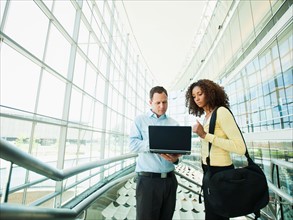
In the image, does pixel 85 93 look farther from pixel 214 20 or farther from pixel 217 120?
pixel 214 20

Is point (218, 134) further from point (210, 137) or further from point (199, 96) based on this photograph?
point (199, 96)

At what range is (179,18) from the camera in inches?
432

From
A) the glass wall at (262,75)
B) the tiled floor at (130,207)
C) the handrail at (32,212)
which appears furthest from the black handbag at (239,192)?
the tiled floor at (130,207)

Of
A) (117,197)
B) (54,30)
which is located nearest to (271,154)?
(117,197)

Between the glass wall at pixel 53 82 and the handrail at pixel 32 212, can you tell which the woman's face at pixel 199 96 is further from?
the glass wall at pixel 53 82

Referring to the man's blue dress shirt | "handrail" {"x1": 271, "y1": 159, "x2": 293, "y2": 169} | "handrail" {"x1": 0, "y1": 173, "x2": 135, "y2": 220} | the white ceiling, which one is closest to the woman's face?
the man's blue dress shirt

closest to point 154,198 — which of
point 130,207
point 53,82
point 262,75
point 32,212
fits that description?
point 32,212

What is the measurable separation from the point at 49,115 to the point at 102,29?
4777 mm

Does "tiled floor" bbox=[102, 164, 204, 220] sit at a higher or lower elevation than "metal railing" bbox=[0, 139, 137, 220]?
lower

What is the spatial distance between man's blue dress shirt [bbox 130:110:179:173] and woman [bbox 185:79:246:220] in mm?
373

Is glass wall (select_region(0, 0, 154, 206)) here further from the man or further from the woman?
the woman

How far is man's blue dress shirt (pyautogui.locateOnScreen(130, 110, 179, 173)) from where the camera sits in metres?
1.52

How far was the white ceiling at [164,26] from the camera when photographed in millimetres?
9930

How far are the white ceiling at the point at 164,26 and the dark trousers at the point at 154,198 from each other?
10.5m
